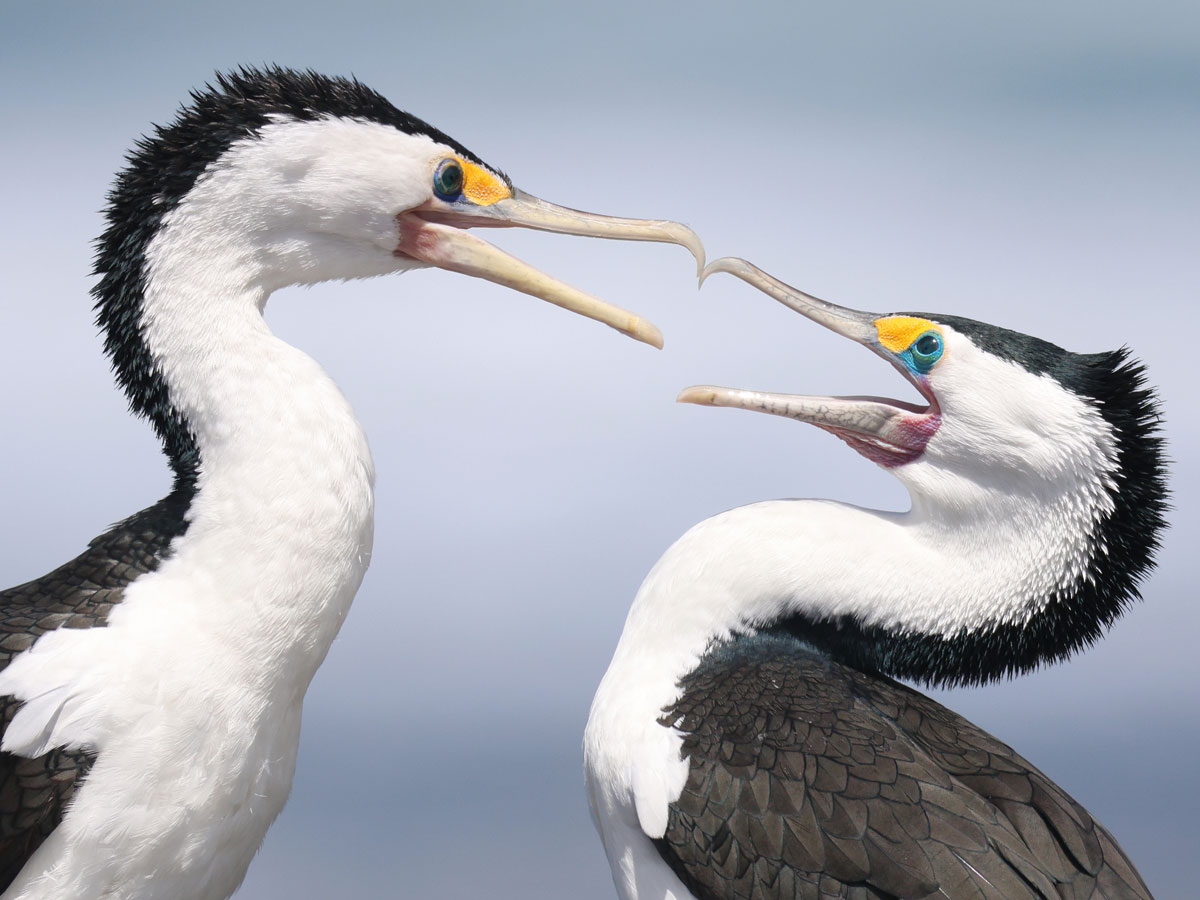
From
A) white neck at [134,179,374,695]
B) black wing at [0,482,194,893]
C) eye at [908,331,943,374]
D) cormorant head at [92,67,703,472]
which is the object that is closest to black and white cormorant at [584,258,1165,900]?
eye at [908,331,943,374]

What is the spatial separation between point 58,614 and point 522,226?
1.56m

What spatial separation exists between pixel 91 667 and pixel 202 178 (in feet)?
3.90

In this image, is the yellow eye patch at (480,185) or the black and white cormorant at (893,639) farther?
the yellow eye patch at (480,185)

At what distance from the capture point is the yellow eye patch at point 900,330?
3580mm

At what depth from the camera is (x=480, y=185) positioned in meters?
3.49

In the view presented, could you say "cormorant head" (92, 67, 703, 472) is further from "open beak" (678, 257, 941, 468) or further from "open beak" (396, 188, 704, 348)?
"open beak" (678, 257, 941, 468)

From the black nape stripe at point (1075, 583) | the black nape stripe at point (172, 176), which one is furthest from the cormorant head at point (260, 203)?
the black nape stripe at point (1075, 583)

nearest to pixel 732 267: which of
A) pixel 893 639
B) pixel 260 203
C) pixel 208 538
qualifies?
pixel 893 639

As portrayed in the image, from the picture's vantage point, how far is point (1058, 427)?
10.7 ft

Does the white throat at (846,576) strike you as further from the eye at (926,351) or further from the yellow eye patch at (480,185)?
the yellow eye patch at (480,185)

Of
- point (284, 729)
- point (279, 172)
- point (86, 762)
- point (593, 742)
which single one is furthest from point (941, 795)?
point (279, 172)

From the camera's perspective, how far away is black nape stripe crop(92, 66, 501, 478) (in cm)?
317

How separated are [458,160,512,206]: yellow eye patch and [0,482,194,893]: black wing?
1.08 metres

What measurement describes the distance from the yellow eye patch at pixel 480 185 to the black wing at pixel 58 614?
1.08 meters
